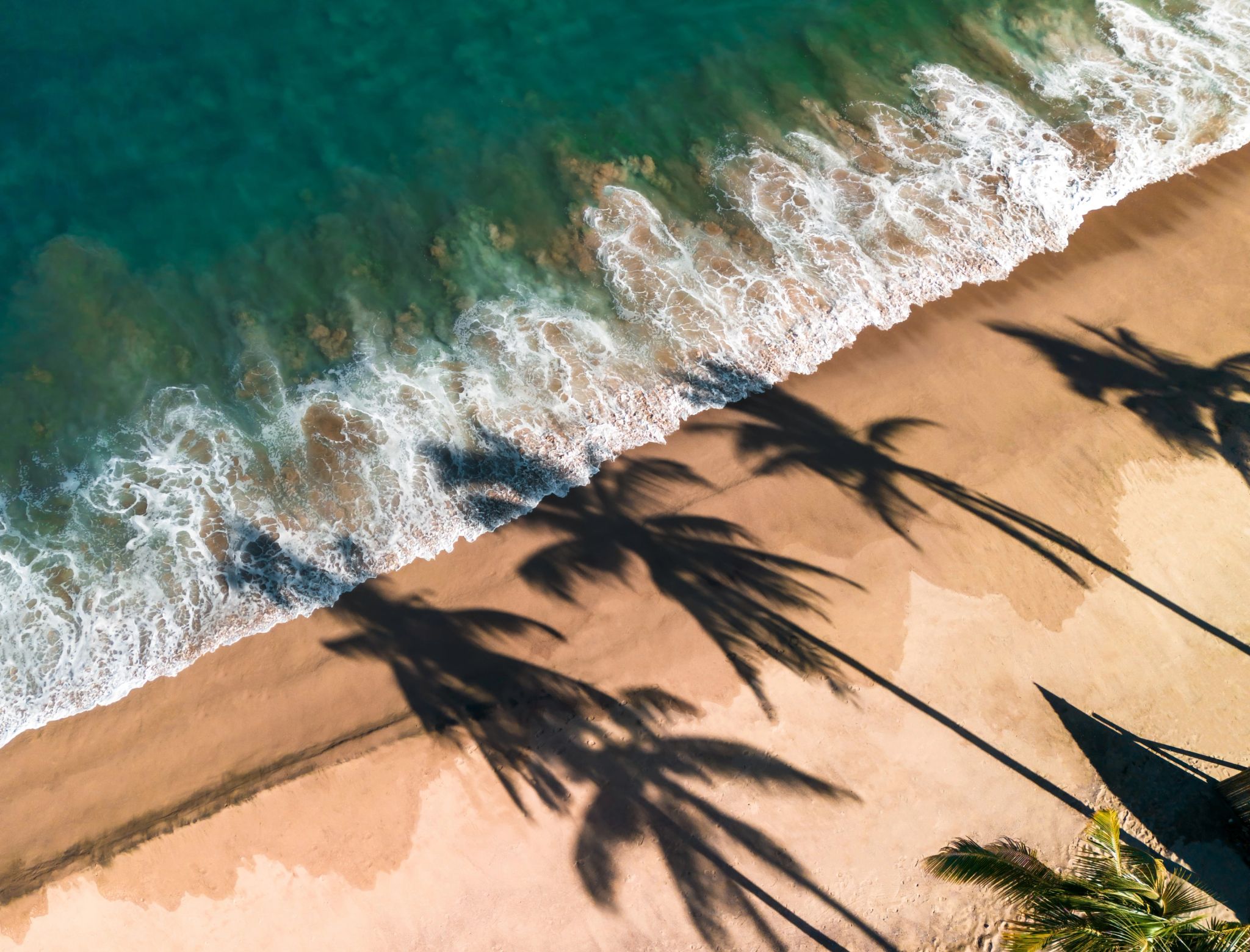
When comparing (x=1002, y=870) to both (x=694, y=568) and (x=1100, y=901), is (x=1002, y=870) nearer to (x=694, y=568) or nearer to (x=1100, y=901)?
(x=1100, y=901)

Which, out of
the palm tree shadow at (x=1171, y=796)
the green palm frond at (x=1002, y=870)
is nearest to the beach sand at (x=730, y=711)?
the palm tree shadow at (x=1171, y=796)

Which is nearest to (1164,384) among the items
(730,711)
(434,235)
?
(730,711)

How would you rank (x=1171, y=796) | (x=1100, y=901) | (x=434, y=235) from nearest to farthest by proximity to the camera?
(x=1100, y=901), (x=1171, y=796), (x=434, y=235)

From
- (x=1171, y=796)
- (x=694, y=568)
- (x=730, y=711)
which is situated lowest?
(x=1171, y=796)

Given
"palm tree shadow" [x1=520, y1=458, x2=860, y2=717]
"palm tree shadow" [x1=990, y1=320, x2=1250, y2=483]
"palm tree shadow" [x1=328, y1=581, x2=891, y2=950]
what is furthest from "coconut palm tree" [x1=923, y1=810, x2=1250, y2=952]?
"palm tree shadow" [x1=990, y1=320, x2=1250, y2=483]

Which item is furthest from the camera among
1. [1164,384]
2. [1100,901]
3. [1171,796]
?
[1164,384]

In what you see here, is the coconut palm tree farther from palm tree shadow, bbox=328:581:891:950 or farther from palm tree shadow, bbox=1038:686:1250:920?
palm tree shadow, bbox=328:581:891:950
